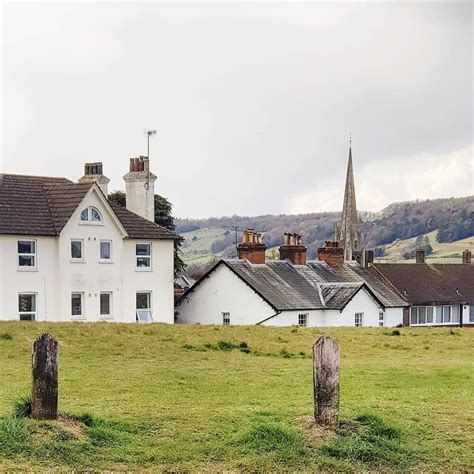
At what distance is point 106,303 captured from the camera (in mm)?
58250

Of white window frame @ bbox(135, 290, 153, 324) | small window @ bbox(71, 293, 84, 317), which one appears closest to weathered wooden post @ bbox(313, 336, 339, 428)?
small window @ bbox(71, 293, 84, 317)

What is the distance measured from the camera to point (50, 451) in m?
16.8

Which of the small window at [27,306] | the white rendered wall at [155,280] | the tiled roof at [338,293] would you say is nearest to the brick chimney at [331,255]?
the tiled roof at [338,293]

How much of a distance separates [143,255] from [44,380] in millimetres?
42309

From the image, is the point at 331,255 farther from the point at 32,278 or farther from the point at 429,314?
the point at 32,278

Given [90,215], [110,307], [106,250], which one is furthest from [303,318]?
[90,215]

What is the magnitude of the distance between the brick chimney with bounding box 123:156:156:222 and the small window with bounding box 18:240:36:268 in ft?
35.4

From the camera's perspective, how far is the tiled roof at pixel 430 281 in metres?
79.5

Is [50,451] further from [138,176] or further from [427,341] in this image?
[138,176]

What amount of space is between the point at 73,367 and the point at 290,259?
141 ft

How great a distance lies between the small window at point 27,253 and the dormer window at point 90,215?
3.30 m

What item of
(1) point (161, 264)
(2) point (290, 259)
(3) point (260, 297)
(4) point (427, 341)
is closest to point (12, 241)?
(1) point (161, 264)

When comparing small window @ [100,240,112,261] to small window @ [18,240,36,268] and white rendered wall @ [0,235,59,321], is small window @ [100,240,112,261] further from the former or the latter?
small window @ [18,240,36,268]

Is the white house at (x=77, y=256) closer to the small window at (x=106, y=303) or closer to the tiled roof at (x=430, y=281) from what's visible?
the small window at (x=106, y=303)
